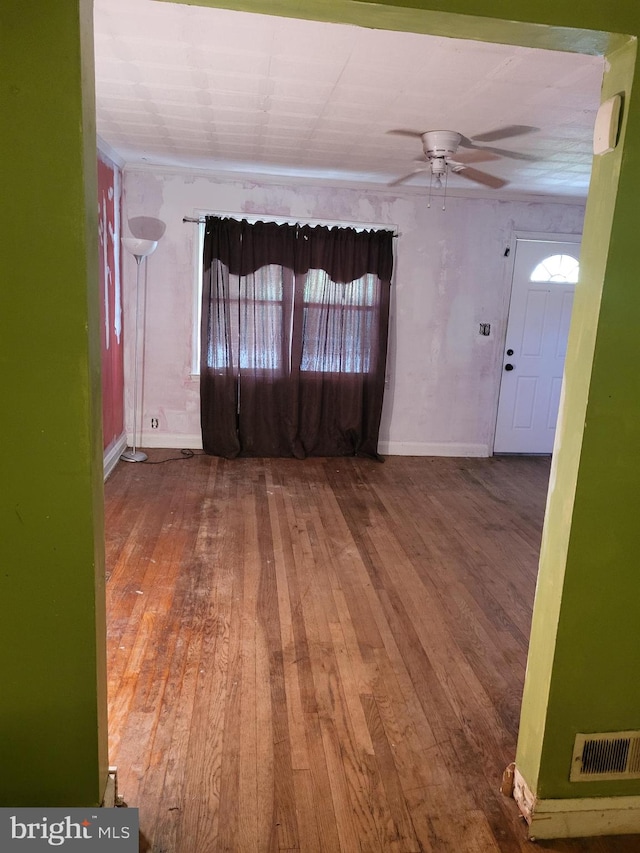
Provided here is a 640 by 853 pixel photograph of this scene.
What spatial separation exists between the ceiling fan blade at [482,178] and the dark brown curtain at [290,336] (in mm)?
894

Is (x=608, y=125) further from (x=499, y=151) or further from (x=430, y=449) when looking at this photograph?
(x=430, y=449)

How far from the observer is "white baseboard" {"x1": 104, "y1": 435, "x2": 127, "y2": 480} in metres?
4.68

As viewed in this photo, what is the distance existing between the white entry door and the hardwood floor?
1.55 meters

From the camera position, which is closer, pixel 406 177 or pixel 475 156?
pixel 475 156

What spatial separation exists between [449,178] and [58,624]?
14.6ft

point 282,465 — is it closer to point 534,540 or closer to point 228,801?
point 534,540

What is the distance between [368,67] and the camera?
97.0 inches

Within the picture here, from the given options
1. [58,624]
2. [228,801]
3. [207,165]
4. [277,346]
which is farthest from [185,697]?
[207,165]

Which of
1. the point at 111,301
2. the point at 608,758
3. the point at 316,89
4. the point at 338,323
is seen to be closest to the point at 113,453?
the point at 111,301

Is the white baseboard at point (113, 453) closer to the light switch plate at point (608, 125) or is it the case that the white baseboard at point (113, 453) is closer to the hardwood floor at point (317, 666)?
the hardwood floor at point (317, 666)

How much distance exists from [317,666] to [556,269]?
4.59 m

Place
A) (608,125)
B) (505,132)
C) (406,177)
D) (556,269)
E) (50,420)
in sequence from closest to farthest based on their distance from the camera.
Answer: (50,420), (608,125), (505,132), (406,177), (556,269)

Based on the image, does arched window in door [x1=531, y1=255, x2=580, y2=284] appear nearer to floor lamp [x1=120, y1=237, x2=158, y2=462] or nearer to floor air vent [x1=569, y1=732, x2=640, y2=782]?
floor lamp [x1=120, y1=237, x2=158, y2=462]

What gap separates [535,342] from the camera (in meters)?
5.73
